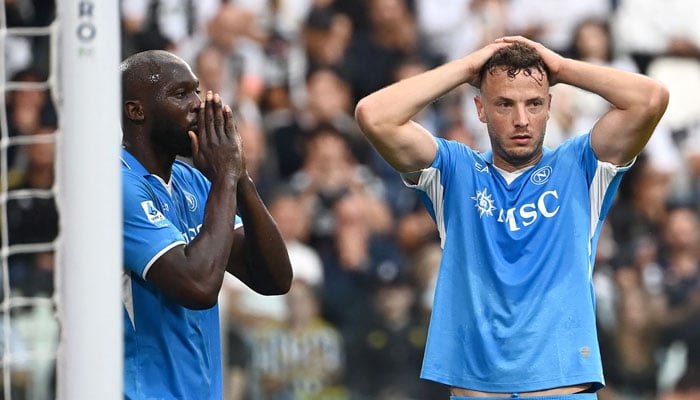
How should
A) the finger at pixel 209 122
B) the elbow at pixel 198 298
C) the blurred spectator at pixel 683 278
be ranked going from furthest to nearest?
the blurred spectator at pixel 683 278
the finger at pixel 209 122
the elbow at pixel 198 298

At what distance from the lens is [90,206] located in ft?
12.8

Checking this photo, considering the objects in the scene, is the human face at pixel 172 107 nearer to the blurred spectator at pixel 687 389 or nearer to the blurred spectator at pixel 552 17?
the blurred spectator at pixel 687 389

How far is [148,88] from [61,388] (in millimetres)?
1261

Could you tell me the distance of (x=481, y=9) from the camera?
35.0 feet

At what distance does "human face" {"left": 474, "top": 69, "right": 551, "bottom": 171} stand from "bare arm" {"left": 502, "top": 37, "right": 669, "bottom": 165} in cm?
11

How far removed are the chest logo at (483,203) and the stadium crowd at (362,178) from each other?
4.25m

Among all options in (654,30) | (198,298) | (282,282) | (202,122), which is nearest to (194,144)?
(202,122)

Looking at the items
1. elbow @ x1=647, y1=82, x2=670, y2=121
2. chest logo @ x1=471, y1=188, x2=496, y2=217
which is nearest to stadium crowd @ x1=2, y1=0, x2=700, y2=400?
chest logo @ x1=471, y1=188, x2=496, y2=217

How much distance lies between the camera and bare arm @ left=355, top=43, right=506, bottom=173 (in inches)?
194

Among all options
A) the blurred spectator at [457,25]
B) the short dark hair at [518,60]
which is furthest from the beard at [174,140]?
the blurred spectator at [457,25]

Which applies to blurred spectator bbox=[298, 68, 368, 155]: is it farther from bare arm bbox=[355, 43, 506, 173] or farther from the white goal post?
the white goal post

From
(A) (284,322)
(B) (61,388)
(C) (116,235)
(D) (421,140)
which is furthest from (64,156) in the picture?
(A) (284,322)

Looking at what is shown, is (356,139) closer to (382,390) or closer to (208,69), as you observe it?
(208,69)

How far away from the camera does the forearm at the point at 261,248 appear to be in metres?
4.70
